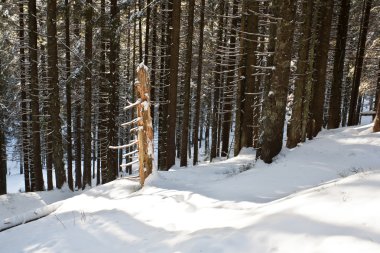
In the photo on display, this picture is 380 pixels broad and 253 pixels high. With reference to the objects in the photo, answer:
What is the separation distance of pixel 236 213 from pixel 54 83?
11255 millimetres

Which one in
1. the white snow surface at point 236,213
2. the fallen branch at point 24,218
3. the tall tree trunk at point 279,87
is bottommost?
the fallen branch at point 24,218

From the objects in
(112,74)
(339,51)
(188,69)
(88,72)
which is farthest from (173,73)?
(339,51)

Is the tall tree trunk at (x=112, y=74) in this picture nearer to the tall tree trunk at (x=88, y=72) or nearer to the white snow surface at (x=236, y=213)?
the tall tree trunk at (x=88, y=72)

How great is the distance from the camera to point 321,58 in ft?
48.0

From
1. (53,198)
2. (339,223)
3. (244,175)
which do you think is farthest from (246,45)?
(339,223)

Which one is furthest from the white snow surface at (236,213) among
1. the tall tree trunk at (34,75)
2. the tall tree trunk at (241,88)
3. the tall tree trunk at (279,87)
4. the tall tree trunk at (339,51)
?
the tall tree trunk at (34,75)

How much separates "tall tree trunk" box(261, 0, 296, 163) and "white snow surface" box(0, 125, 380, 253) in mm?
465

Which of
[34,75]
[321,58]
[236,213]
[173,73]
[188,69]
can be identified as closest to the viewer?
[236,213]

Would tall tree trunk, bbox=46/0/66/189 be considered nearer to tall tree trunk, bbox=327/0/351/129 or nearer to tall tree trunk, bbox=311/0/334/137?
tall tree trunk, bbox=311/0/334/137

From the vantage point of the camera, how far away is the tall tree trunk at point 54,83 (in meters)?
13.5

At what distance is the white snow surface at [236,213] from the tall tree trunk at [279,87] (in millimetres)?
465

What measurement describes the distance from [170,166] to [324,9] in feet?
30.2

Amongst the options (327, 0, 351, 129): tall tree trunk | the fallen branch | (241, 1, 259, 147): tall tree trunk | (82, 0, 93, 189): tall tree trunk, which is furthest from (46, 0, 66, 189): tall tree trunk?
(327, 0, 351, 129): tall tree trunk

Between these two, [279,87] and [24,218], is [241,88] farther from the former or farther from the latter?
[24,218]
